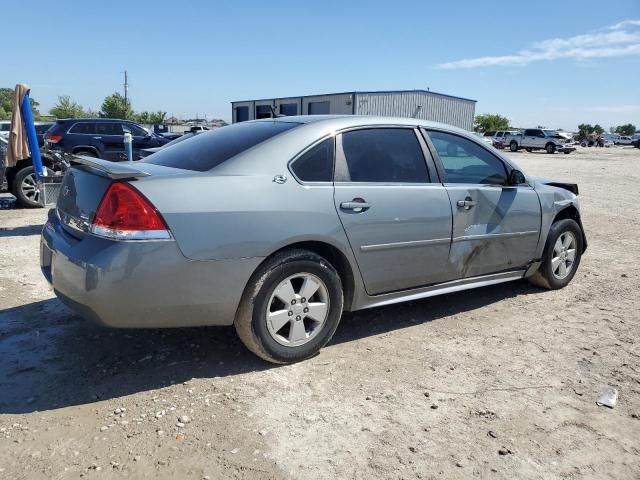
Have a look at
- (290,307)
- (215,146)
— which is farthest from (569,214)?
(215,146)

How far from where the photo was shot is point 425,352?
3754 millimetres

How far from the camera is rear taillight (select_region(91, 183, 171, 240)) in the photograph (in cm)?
287

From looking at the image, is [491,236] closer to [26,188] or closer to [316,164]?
[316,164]

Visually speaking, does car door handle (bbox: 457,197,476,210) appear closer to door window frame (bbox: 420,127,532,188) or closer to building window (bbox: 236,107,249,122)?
door window frame (bbox: 420,127,532,188)

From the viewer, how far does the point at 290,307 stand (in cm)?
337

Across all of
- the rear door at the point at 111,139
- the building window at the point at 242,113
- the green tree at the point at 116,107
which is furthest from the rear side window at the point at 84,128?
the green tree at the point at 116,107

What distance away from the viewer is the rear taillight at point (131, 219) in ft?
9.40

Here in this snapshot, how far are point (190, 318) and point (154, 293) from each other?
0.28 m

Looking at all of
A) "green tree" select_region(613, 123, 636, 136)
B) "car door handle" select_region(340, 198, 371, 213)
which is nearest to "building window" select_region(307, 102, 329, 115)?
"car door handle" select_region(340, 198, 371, 213)

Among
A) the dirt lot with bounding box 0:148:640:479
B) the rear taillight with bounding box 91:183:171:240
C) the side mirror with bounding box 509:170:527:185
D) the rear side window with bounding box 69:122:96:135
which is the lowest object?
the dirt lot with bounding box 0:148:640:479

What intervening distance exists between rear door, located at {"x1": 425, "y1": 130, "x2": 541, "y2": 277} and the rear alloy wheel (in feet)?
25.6

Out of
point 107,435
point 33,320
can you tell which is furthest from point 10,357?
point 107,435

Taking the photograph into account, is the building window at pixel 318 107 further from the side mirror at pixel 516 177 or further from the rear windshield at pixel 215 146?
the rear windshield at pixel 215 146

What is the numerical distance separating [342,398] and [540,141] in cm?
4439
